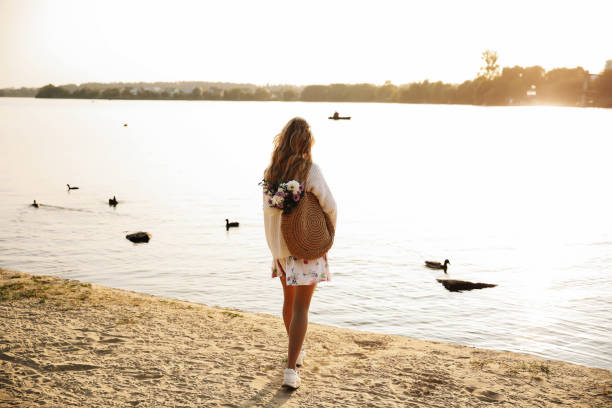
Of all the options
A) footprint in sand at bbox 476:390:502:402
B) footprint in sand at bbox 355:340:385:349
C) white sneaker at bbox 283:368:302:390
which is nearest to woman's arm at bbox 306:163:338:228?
white sneaker at bbox 283:368:302:390

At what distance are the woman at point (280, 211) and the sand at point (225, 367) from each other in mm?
749

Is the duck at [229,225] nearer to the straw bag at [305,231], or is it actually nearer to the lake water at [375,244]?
the lake water at [375,244]

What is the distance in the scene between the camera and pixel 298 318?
16.2 ft

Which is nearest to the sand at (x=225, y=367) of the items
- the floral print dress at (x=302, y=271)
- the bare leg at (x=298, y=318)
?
the bare leg at (x=298, y=318)

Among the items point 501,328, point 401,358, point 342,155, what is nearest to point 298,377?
point 401,358

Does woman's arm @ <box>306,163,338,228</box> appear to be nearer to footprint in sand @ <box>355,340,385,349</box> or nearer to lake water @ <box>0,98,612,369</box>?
footprint in sand @ <box>355,340,385,349</box>

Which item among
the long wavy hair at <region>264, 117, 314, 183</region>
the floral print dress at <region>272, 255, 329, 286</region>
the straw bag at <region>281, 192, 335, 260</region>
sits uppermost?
the long wavy hair at <region>264, 117, 314, 183</region>

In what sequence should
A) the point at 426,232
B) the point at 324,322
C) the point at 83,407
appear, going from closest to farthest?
the point at 83,407 < the point at 324,322 < the point at 426,232

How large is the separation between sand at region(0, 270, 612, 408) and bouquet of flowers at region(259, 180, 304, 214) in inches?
70.6

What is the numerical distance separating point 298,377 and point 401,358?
1.64 meters

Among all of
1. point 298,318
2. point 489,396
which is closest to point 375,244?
point 489,396

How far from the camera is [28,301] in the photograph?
7.48m

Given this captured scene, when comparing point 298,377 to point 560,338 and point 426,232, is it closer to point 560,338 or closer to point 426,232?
point 560,338

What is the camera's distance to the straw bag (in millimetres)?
4656
